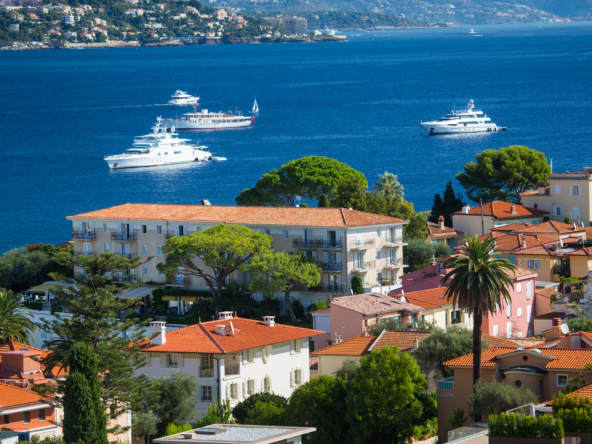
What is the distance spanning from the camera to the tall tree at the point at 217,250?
62844mm

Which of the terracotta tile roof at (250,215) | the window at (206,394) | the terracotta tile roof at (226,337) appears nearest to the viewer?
the window at (206,394)

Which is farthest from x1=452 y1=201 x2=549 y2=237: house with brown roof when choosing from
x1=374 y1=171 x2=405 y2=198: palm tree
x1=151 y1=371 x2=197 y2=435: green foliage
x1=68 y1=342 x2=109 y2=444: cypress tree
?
x1=68 y1=342 x2=109 y2=444: cypress tree

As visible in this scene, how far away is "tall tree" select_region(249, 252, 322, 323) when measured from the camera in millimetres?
61344

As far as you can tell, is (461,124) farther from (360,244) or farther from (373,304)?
(373,304)

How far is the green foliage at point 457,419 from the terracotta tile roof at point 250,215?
90.4ft

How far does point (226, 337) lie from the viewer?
155 ft

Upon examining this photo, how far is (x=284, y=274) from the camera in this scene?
61344mm

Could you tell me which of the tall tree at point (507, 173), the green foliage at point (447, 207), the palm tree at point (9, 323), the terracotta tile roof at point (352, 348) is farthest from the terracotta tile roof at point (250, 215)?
the tall tree at point (507, 173)

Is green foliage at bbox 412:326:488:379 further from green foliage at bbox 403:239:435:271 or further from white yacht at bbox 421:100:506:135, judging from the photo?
white yacht at bbox 421:100:506:135

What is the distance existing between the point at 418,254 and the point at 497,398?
113ft

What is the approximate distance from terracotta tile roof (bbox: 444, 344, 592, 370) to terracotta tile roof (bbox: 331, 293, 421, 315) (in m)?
13.1

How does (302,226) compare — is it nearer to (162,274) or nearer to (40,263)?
(162,274)

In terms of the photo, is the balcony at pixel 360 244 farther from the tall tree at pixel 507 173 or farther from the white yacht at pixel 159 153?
the white yacht at pixel 159 153

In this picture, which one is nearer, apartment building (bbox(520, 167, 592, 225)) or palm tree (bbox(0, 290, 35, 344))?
palm tree (bbox(0, 290, 35, 344))
